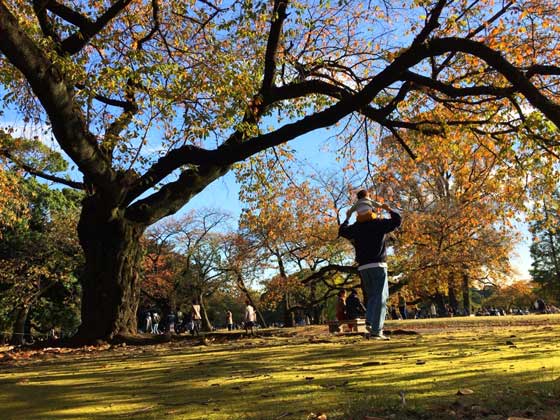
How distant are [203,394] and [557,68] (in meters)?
7.56

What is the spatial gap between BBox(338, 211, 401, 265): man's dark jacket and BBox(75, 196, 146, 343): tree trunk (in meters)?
5.53

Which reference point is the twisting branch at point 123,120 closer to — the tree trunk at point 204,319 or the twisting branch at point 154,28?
the twisting branch at point 154,28

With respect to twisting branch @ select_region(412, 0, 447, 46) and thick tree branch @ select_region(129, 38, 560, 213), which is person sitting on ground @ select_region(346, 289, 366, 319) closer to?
thick tree branch @ select_region(129, 38, 560, 213)

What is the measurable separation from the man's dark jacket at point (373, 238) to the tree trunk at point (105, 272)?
5.53 meters

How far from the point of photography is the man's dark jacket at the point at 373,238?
618cm

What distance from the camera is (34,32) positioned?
7.93 metres

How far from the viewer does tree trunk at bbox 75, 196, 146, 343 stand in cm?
952

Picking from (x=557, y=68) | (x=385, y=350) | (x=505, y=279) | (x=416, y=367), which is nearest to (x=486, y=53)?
(x=557, y=68)

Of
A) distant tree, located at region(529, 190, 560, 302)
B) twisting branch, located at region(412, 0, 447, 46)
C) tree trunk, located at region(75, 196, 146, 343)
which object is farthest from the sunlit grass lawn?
distant tree, located at region(529, 190, 560, 302)

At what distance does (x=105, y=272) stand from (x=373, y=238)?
6029mm

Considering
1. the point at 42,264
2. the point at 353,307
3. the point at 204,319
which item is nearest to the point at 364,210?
the point at 353,307

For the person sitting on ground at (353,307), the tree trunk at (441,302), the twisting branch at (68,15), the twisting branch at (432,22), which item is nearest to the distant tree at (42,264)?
the person sitting on ground at (353,307)

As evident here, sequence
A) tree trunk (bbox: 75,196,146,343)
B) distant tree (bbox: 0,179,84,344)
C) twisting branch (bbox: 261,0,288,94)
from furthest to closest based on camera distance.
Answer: distant tree (bbox: 0,179,84,344), tree trunk (bbox: 75,196,146,343), twisting branch (bbox: 261,0,288,94)

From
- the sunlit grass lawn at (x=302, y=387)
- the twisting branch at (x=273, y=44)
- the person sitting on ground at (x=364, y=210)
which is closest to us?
the sunlit grass lawn at (x=302, y=387)
